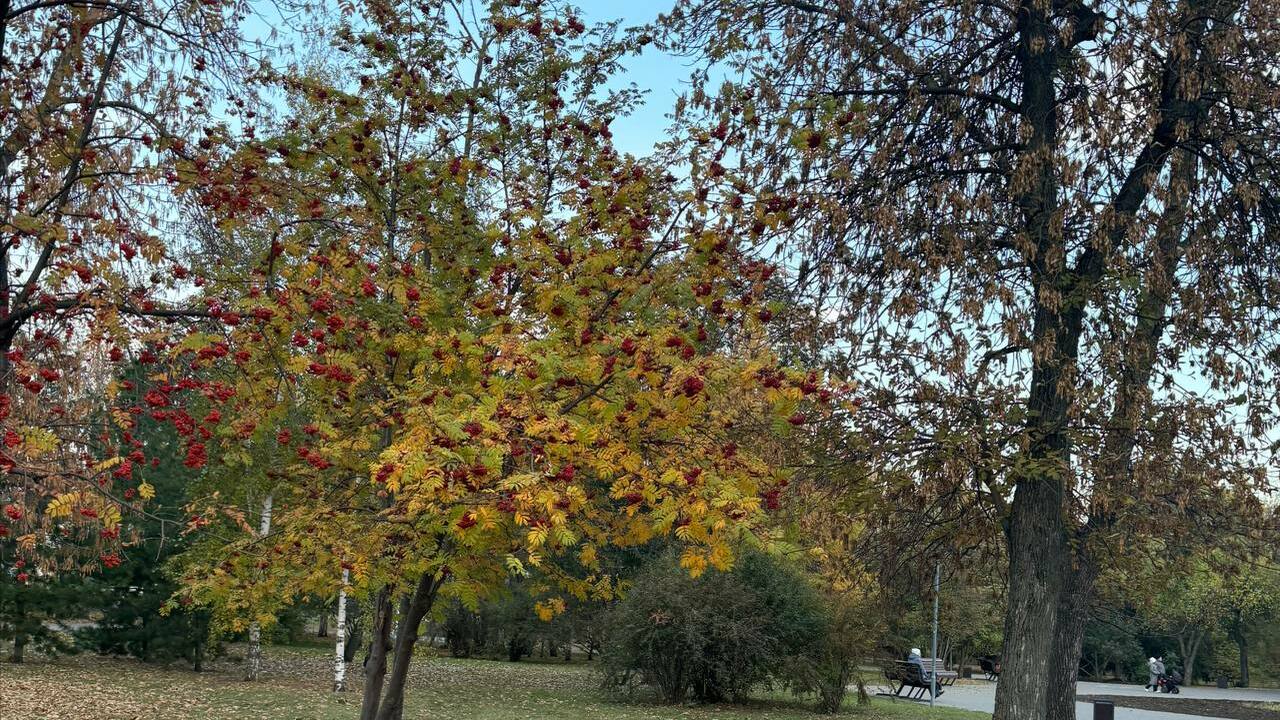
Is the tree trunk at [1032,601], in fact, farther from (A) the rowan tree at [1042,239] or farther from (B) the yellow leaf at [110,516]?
(B) the yellow leaf at [110,516]

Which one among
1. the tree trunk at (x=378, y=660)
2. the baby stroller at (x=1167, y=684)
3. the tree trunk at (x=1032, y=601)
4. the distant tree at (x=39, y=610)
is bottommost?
the baby stroller at (x=1167, y=684)

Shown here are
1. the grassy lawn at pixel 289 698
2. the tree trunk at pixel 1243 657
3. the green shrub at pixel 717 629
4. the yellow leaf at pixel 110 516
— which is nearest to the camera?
the yellow leaf at pixel 110 516

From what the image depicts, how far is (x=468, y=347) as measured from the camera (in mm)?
6871

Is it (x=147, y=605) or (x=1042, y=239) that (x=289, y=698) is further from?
(x=1042, y=239)

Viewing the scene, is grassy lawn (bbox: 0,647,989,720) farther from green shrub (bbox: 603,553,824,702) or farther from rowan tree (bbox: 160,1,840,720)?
rowan tree (bbox: 160,1,840,720)

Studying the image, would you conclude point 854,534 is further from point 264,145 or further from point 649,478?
point 264,145

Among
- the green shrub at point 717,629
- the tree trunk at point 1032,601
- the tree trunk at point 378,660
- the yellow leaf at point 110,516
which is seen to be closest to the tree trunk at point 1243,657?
the green shrub at point 717,629

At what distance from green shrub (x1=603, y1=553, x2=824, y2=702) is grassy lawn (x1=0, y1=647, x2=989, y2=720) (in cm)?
76

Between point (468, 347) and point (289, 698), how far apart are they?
15.8 m

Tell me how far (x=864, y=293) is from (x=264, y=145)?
5977mm

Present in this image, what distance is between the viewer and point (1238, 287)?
400 inches

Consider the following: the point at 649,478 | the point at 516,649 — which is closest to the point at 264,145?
the point at 649,478

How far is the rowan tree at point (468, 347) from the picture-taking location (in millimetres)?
5938

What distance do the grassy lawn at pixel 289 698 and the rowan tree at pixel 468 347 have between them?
23.1ft
